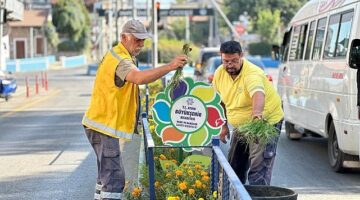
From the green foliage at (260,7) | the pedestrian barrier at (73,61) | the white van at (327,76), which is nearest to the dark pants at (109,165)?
the white van at (327,76)

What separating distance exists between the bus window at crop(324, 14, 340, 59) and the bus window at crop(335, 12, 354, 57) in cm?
24

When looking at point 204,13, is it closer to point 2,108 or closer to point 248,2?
point 248,2

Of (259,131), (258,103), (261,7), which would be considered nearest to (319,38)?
(258,103)

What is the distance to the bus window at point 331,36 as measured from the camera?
36.2 feet

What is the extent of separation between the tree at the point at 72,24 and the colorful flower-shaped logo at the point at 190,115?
241 feet

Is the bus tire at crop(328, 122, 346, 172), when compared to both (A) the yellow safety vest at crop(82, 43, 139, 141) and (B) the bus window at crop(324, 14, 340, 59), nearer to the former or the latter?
(B) the bus window at crop(324, 14, 340, 59)

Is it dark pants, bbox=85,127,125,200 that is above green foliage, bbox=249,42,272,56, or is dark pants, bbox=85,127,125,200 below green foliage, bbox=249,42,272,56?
above

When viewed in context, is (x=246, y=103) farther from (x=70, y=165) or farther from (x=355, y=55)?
(x=70, y=165)

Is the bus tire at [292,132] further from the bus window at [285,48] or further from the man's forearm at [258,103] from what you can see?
the man's forearm at [258,103]

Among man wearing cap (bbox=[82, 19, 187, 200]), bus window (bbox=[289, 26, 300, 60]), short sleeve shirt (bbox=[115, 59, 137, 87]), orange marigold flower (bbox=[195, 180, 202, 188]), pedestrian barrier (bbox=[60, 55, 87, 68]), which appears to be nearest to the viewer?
short sleeve shirt (bbox=[115, 59, 137, 87])

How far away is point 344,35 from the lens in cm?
1052

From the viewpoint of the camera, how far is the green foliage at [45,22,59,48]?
76875mm

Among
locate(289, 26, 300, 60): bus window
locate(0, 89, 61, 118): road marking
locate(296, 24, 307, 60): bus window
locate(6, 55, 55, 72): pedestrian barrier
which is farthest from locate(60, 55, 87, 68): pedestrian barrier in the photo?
locate(296, 24, 307, 60): bus window

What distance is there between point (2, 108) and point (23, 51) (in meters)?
57.0
